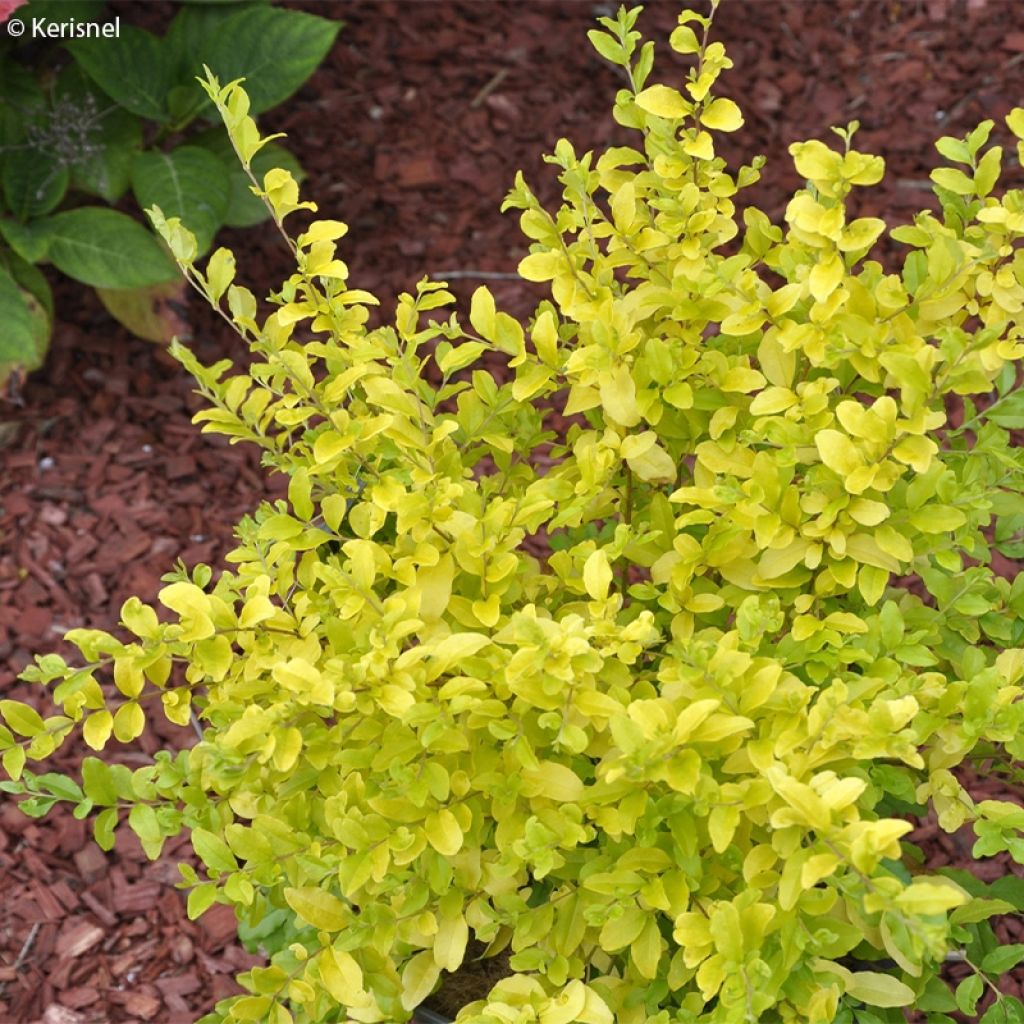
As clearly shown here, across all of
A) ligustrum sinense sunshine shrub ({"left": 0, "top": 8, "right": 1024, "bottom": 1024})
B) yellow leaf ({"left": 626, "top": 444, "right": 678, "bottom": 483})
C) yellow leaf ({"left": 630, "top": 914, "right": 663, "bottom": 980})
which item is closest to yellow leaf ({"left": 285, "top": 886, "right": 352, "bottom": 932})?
ligustrum sinense sunshine shrub ({"left": 0, "top": 8, "right": 1024, "bottom": 1024})

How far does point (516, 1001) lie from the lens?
55.0 inches

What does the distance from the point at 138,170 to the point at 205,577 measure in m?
1.72

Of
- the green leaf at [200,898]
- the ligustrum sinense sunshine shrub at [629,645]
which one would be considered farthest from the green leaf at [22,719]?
the green leaf at [200,898]

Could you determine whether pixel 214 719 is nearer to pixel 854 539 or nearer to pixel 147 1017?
pixel 854 539

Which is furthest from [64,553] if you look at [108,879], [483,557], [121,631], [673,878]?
[673,878]

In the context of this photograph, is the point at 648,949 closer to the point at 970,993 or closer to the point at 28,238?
the point at 970,993

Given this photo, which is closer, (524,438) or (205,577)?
(205,577)

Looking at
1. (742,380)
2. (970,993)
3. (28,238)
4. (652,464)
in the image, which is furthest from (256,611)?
(28,238)

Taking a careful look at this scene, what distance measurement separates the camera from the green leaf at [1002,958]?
4.87 ft

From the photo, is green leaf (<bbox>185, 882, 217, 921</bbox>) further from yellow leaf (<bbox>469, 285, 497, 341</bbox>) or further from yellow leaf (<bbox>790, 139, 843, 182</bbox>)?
yellow leaf (<bbox>790, 139, 843, 182</bbox>)

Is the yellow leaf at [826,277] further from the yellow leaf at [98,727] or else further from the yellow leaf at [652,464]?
the yellow leaf at [98,727]

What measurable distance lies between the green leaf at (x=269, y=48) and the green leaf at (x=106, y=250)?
428mm

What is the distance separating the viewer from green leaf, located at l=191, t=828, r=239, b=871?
142 centimetres

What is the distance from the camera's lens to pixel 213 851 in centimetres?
142
